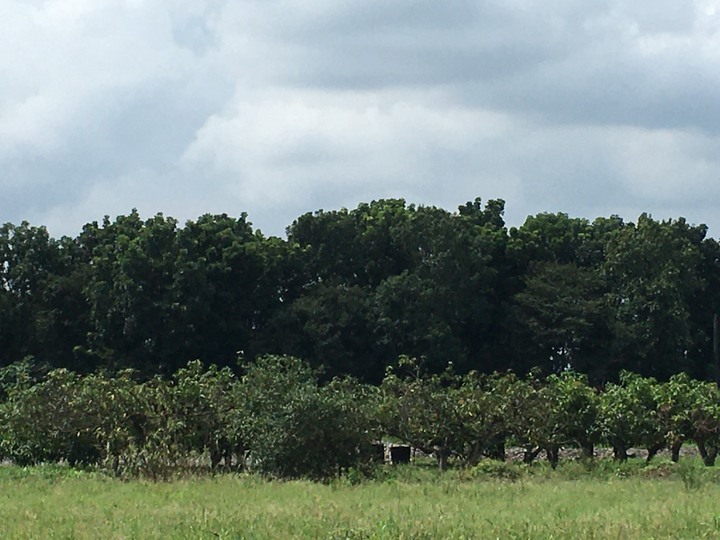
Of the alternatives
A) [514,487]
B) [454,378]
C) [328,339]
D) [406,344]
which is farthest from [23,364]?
[514,487]

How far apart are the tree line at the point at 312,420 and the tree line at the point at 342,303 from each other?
61.3 feet

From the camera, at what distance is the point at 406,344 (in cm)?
4897

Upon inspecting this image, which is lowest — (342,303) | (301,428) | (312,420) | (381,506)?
(381,506)

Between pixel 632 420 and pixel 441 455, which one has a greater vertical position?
pixel 632 420

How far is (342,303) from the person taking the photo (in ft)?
160

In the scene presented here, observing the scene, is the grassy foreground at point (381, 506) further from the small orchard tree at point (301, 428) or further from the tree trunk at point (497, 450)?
the tree trunk at point (497, 450)

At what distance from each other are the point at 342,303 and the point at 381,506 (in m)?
32.4

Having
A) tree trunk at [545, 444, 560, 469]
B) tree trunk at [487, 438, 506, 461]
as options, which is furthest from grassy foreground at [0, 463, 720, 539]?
tree trunk at [487, 438, 506, 461]

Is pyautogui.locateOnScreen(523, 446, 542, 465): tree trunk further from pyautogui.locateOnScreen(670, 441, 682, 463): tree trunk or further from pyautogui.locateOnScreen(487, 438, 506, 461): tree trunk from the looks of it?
pyautogui.locateOnScreen(670, 441, 682, 463): tree trunk

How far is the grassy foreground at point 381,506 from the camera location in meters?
13.4

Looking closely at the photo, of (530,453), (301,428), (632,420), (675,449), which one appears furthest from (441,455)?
(675,449)

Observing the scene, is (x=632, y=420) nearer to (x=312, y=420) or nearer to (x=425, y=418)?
(x=425, y=418)

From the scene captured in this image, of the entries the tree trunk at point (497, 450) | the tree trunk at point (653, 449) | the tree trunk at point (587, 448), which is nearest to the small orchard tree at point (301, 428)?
the tree trunk at point (497, 450)

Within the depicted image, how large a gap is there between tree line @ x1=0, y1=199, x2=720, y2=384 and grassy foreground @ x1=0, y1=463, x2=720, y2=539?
23.6 meters
